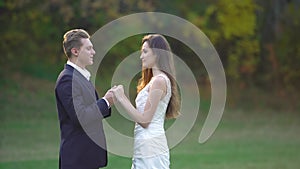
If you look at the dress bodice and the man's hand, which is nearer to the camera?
the man's hand

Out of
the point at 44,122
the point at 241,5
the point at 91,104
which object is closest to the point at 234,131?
the point at 44,122

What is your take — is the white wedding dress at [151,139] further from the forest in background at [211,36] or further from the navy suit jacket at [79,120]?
the forest in background at [211,36]

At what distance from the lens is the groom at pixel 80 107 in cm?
529

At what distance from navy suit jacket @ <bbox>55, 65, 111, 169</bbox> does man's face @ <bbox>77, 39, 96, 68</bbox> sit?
0.08 m

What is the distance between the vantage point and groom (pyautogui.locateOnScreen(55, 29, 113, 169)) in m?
5.29

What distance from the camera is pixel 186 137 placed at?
15555mm

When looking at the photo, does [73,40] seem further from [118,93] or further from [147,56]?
[147,56]

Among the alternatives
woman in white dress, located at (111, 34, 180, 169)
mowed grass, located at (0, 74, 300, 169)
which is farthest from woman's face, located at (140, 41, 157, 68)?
mowed grass, located at (0, 74, 300, 169)

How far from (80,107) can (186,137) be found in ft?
34.2

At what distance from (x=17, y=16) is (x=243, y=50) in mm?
7166

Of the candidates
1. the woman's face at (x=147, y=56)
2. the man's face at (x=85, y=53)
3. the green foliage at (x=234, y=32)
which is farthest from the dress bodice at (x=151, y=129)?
the green foliage at (x=234, y=32)

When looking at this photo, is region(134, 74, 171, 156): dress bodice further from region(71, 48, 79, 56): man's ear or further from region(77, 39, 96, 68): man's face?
region(71, 48, 79, 56): man's ear

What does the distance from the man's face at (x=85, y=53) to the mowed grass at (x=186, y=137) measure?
561 cm

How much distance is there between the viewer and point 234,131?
666 inches
